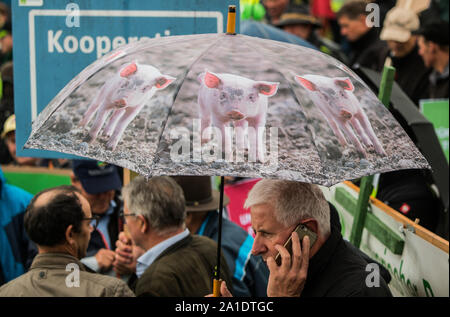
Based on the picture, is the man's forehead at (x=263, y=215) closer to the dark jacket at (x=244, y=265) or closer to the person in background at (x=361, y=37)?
the dark jacket at (x=244, y=265)

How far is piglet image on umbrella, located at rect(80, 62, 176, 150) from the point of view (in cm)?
231

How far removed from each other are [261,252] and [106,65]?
1090 mm

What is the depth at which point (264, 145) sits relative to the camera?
7.22 feet

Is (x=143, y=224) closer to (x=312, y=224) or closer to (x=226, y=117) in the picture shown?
(x=312, y=224)

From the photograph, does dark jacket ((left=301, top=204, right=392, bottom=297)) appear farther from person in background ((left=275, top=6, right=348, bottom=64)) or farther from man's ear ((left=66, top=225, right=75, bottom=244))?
person in background ((left=275, top=6, right=348, bottom=64))

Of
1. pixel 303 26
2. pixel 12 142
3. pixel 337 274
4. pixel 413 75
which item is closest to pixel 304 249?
pixel 337 274

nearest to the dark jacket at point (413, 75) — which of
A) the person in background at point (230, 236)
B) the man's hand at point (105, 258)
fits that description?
the person in background at point (230, 236)

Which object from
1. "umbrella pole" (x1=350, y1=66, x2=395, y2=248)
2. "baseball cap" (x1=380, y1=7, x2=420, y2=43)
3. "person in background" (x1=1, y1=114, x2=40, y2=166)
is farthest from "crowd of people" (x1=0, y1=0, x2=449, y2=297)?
"baseball cap" (x1=380, y1=7, x2=420, y2=43)

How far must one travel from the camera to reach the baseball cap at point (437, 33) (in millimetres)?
6867

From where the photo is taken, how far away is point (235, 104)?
2.24 metres

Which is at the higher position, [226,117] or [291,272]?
[226,117]

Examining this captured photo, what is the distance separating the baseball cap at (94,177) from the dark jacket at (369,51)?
4.65m

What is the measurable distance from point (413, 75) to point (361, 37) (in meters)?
1.72

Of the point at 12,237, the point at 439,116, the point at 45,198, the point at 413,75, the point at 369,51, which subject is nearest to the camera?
the point at 45,198
